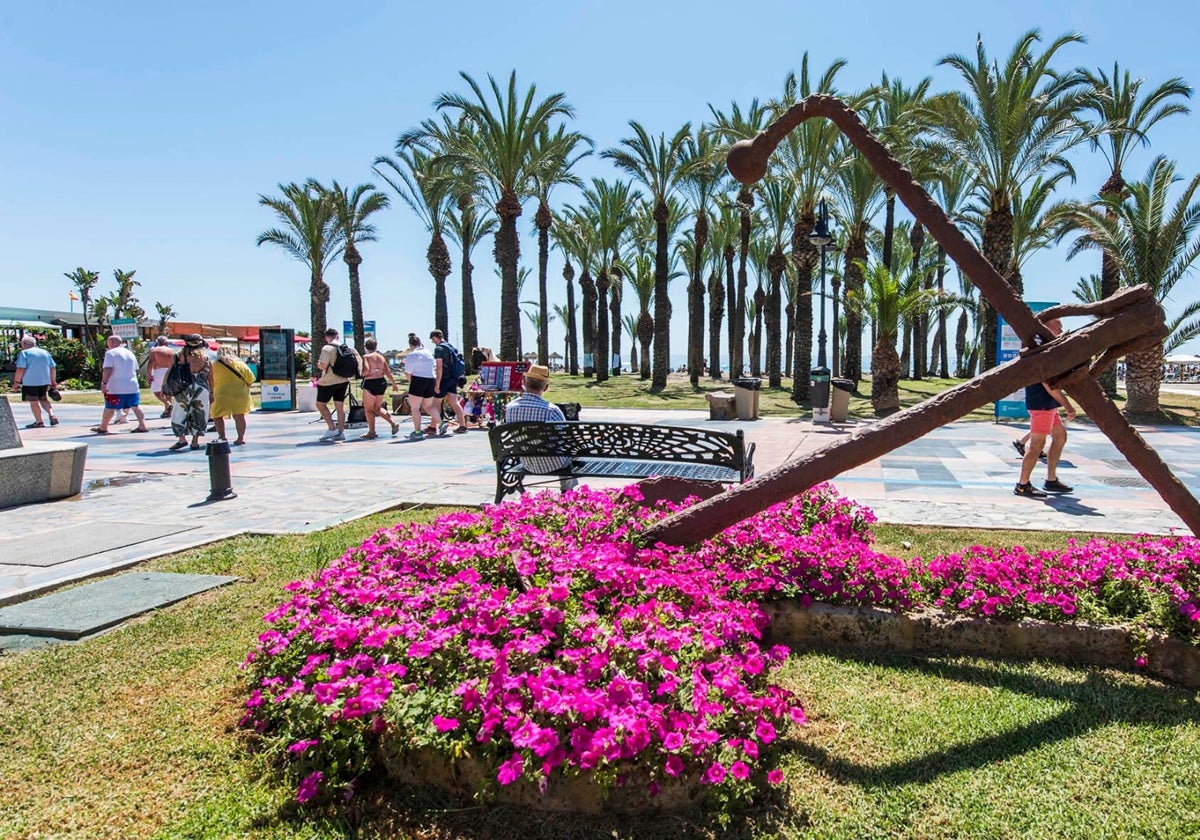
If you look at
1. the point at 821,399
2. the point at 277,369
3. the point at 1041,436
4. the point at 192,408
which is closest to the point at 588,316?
the point at 277,369

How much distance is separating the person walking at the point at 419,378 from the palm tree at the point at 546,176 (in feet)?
47.5

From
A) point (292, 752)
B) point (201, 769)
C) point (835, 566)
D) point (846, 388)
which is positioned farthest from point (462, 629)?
point (846, 388)

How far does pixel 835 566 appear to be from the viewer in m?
3.62

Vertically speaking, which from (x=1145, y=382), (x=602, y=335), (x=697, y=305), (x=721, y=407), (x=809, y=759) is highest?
(x=697, y=305)

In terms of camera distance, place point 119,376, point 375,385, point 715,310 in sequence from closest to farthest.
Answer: point 375,385, point 119,376, point 715,310

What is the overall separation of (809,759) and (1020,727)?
0.81 meters

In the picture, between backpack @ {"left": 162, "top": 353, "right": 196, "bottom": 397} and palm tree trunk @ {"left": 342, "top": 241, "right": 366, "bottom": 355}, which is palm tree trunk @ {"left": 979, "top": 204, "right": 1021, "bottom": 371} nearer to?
backpack @ {"left": 162, "top": 353, "right": 196, "bottom": 397}

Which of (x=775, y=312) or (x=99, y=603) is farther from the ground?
(x=775, y=312)

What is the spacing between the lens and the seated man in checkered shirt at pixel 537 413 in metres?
5.74

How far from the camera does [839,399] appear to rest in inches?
610

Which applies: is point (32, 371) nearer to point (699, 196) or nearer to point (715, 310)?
point (699, 196)

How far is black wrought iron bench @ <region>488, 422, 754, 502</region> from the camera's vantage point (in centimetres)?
541

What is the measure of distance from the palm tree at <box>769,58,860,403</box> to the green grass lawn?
1978 centimetres

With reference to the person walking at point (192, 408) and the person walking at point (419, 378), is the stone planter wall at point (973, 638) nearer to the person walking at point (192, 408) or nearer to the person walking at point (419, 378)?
the person walking at point (419, 378)
